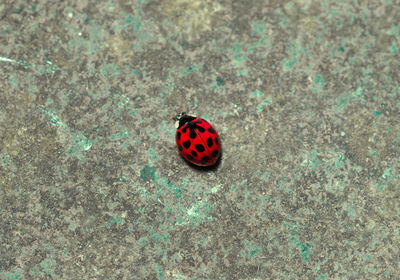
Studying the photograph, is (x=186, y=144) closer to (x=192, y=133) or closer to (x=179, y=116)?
(x=192, y=133)

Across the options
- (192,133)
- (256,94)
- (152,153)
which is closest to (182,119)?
(192,133)

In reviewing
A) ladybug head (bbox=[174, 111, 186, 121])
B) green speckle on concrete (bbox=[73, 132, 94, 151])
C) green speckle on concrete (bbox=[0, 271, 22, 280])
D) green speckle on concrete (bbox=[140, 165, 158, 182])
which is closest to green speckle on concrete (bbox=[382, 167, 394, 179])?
ladybug head (bbox=[174, 111, 186, 121])

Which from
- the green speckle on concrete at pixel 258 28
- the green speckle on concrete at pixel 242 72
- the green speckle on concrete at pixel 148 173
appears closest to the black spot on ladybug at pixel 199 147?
the green speckle on concrete at pixel 148 173

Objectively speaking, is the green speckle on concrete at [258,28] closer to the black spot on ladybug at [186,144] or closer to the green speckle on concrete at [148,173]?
the black spot on ladybug at [186,144]

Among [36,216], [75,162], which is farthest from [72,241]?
[75,162]

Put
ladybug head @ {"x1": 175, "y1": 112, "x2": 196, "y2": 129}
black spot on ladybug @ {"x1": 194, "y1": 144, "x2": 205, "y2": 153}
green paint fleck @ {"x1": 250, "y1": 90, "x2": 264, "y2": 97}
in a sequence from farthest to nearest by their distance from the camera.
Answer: green paint fleck @ {"x1": 250, "y1": 90, "x2": 264, "y2": 97} < ladybug head @ {"x1": 175, "y1": 112, "x2": 196, "y2": 129} < black spot on ladybug @ {"x1": 194, "y1": 144, "x2": 205, "y2": 153}

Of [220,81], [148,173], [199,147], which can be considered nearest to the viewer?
[199,147]

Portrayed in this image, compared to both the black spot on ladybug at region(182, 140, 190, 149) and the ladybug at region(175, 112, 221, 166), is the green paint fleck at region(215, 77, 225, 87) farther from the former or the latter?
the black spot on ladybug at region(182, 140, 190, 149)
